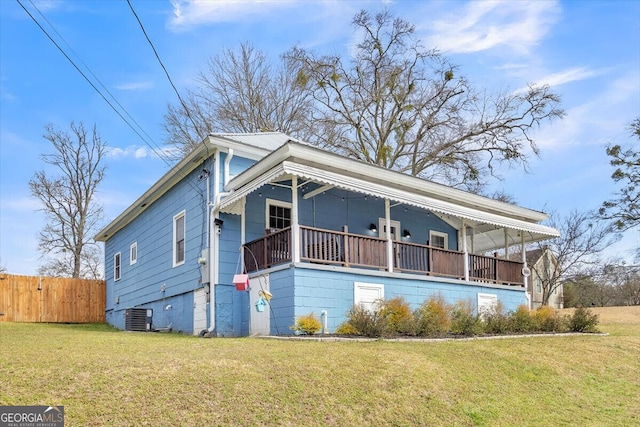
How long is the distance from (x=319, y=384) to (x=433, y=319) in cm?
511

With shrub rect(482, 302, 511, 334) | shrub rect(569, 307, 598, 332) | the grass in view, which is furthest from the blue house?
the grass

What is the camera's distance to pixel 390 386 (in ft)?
21.7

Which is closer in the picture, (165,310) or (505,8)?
(505,8)

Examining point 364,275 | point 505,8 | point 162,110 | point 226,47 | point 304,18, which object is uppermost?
point 226,47

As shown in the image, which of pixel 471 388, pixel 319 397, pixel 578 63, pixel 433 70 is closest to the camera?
pixel 319 397

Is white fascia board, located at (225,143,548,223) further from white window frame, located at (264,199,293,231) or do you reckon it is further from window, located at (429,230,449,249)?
window, located at (429,230,449,249)

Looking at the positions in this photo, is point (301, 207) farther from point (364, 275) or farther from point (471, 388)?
point (471, 388)

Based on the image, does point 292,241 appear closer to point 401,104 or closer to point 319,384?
point 319,384

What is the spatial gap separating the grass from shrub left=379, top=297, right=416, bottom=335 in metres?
1.06

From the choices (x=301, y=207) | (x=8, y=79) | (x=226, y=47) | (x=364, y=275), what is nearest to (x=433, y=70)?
(x=226, y=47)

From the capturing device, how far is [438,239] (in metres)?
17.3

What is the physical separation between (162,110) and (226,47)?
15.2ft

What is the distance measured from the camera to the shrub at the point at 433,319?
35.2 feet

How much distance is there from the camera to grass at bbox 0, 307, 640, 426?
17.2 feet
